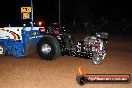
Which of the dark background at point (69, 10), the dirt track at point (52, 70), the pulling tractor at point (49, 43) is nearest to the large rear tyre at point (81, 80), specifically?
the dirt track at point (52, 70)

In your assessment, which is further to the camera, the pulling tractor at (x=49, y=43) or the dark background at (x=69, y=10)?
the dark background at (x=69, y=10)

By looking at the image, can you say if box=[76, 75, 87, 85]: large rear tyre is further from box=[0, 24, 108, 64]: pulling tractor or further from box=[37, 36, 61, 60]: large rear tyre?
box=[37, 36, 61, 60]: large rear tyre

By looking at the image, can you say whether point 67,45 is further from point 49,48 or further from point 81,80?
point 81,80

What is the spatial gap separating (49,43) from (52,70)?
1986 mm

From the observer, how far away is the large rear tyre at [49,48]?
1276 cm

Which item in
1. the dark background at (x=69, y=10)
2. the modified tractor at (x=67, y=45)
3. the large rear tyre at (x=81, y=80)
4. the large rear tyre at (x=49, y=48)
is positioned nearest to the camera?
the large rear tyre at (x=81, y=80)

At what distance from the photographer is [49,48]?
1300cm

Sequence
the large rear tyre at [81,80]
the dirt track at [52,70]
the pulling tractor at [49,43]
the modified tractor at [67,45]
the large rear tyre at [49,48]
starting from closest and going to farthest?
the large rear tyre at [81,80] < the dirt track at [52,70] < the modified tractor at [67,45] < the pulling tractor at [49,43] < the large rear tyre at [49,48]

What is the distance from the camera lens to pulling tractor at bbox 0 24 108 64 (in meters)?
12.3

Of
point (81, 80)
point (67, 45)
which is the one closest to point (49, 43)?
point (67, 45)

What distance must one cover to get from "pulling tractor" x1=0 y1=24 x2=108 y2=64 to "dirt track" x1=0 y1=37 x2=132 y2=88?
34 cm

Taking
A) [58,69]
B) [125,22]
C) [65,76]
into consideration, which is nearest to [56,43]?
[58,69]

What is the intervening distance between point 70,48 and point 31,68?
2346 mm

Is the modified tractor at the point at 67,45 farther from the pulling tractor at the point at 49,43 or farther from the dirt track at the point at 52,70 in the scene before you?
the dirt track at the point at 52,70
